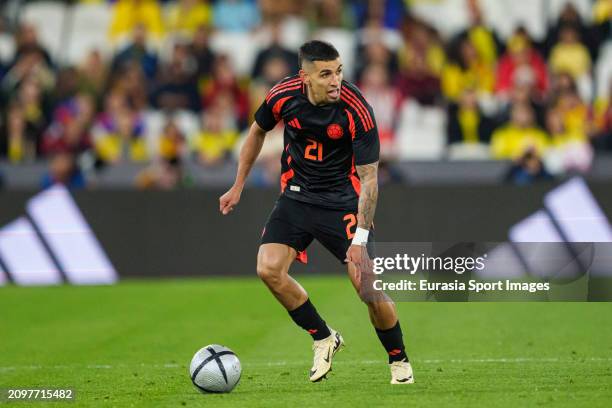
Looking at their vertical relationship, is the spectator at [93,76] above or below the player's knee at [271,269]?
below

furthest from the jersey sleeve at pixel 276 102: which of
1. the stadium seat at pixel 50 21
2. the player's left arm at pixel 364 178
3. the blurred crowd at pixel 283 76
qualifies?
the stadium seat at pixel 50 21

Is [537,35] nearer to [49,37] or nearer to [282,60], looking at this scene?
[282,60]

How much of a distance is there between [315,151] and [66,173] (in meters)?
10.1

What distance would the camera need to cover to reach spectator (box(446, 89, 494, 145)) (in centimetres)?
1838

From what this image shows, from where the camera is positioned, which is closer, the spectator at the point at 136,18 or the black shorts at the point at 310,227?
the black shorts at the point at 310,227

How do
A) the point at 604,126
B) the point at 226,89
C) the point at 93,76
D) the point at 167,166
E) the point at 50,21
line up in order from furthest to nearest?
1. the point at 50,21
2. the point at 93,76
3. the point at 226,89
4. the point at 604,126
5. the point at 167,166

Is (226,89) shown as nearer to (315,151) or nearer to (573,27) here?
(573,27)

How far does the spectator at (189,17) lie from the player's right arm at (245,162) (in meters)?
12.9

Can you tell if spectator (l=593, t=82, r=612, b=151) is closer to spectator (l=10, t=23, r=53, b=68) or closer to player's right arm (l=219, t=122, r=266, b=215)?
spectator (l=10, t=23, r=53, b=68)

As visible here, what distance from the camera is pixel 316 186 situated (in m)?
8.21

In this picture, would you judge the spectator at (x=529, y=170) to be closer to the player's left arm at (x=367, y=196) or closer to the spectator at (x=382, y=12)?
the spectator at (x=382, y=12)

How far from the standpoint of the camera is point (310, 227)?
322 inches

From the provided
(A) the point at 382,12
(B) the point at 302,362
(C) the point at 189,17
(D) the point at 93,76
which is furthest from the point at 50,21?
(B) the point at 302,362

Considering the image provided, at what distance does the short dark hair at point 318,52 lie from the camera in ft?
25.2
